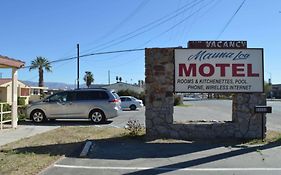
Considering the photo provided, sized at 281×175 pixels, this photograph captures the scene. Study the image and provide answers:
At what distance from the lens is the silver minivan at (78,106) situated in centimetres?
2134

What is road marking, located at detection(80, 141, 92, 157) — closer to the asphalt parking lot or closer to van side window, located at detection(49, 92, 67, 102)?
the asphalt parking lot

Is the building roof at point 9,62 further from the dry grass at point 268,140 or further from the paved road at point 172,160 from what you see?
the dry grass at point 268,140

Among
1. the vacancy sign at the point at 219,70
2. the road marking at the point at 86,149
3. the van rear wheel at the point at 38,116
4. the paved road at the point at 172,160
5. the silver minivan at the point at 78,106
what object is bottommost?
the paved road at the point at 172,160

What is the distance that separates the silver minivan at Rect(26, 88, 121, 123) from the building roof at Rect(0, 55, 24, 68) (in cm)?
395

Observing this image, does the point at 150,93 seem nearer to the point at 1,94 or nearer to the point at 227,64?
the point at 227,64

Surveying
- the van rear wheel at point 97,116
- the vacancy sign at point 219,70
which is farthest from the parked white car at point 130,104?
the vacancy sign at point 219,70

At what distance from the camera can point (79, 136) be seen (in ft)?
47.7

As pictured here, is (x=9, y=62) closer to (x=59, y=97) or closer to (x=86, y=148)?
(x=59, y=97)

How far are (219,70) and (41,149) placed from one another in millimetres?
6493

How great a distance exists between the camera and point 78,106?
2150 cm

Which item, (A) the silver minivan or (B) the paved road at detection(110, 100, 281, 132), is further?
(B) the paved road at detection(110, 100, 281, 132)

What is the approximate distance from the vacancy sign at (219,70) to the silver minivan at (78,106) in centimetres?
779

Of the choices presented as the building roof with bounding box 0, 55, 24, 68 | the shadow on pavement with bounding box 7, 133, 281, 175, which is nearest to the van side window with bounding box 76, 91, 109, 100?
the building roof with bounding box 0, 55, 24, 68

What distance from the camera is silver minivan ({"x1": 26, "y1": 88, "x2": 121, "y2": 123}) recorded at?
70.0 ft
